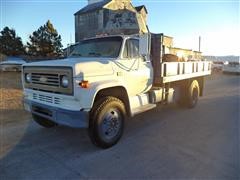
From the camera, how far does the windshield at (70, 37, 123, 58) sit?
490 centimetres

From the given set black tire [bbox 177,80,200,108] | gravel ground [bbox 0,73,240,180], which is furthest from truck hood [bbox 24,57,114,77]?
black tire [bbox 177,80,200,108]

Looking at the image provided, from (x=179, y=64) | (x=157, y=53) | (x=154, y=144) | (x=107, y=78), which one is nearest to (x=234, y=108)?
(x=179, y=64)

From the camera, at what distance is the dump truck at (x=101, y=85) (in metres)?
3.80

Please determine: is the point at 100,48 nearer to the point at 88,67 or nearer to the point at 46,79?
the point at 88,67

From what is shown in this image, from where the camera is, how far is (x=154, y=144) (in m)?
4.49

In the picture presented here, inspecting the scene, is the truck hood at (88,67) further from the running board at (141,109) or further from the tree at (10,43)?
the tree at (10,43)

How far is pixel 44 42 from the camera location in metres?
37.3

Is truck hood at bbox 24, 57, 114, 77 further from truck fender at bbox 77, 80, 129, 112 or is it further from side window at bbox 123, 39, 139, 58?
side window at bbox 123, 39, 139, 58

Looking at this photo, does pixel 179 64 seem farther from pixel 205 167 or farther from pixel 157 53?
pixel 205 167

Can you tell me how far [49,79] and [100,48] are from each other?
1.51m

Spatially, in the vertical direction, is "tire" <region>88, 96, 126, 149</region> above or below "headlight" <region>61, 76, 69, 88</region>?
below

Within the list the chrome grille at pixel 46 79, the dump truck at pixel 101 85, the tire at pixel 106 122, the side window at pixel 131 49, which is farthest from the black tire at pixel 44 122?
the side window at pixel 131 49

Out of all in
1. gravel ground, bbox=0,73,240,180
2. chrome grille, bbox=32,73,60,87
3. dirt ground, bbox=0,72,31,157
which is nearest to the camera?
gravel ground, bbox=0,73,240,180

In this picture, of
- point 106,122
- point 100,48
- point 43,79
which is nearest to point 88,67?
point 43,79
